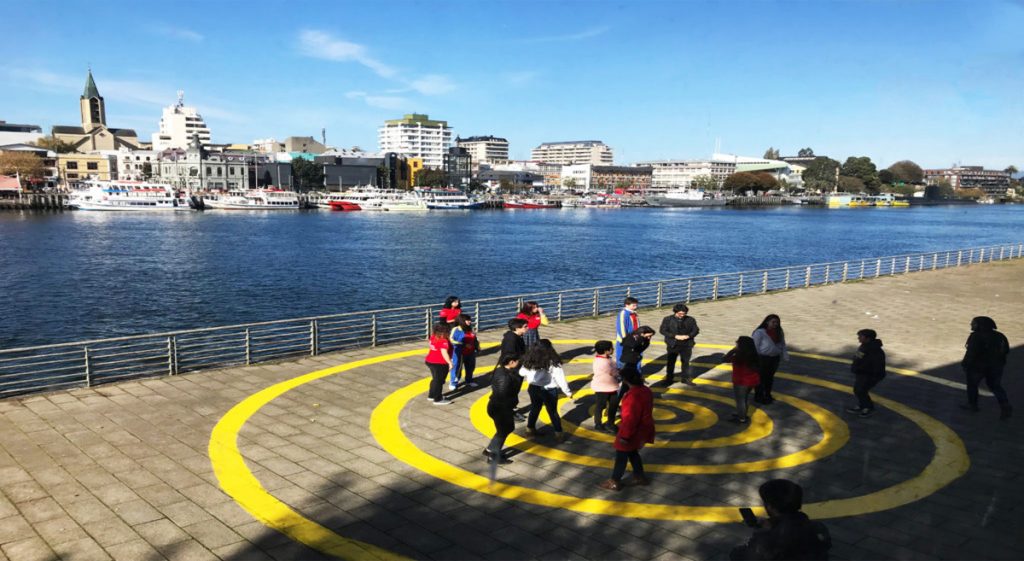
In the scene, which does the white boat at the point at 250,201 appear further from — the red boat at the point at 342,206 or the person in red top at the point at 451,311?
the person in red top at the point at 451,311

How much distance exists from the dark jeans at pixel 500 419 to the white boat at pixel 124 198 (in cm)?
13938

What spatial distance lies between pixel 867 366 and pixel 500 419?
6.71 m

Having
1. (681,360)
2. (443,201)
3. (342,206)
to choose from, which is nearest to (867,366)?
(681,360)

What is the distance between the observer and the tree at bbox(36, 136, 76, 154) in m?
186

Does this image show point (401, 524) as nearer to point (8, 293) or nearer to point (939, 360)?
point (939, 360)

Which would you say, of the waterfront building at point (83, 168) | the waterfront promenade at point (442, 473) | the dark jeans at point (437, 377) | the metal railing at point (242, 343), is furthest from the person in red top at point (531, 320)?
the waterfront building at point (83, 168)

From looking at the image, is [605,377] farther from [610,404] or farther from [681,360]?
[681,360]

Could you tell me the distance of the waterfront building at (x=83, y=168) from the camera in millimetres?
174750

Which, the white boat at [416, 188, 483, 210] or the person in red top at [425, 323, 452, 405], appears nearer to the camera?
the person in red top at [425, 323, 452, 405]

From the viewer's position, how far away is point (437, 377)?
11539 millimetres

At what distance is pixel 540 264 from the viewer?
62.0m

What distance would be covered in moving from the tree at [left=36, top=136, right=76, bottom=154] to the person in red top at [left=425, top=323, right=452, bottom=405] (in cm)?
22083

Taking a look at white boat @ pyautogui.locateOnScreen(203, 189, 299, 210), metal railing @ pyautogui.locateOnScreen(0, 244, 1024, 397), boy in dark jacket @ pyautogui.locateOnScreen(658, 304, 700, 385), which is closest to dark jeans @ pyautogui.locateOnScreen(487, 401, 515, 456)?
boy in dark jacket @ pyautogui.locateOnScreen(658, 304, 700, 385)

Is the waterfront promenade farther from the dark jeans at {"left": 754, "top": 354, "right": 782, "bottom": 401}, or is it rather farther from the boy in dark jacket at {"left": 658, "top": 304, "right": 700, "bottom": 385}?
the boy in dark jacket at {"left": 658, "top": 304, "right": 700, "bottom": 385}
